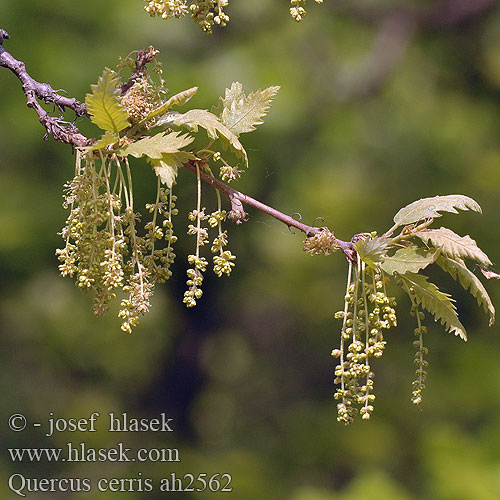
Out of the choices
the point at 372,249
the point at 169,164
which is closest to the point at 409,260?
the point at 372,249

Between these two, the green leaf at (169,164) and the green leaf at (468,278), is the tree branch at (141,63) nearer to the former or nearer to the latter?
the green leaf at (169,164)

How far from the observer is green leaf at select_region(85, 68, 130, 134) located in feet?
3.46

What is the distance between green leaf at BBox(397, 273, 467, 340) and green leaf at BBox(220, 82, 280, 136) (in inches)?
12.3

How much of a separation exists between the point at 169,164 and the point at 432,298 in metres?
0.41

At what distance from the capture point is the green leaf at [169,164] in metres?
1.07

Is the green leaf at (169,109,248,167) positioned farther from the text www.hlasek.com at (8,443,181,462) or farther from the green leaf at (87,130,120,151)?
the text www.hlasek.com at (8,443,181,462)

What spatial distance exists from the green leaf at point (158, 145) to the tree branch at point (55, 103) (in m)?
0.07

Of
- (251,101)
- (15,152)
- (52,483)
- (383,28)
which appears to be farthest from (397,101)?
(251,101)

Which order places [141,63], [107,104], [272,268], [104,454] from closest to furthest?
1. [107,104]
2. [141,63]
3. [104,454]
4. [272,268]

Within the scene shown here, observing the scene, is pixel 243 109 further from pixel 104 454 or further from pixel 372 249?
pixel 104 454

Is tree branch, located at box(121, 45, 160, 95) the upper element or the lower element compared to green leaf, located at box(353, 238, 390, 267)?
upper

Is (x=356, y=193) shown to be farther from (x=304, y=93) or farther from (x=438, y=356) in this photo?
(x=438, y=356)

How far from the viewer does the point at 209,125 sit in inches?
44.4

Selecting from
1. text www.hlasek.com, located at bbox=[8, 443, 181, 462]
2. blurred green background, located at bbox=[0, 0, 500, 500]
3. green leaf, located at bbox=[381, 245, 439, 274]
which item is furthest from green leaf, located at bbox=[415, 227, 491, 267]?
text www.hlasek.com, located at bbox=[8, 443, 181, 462]
